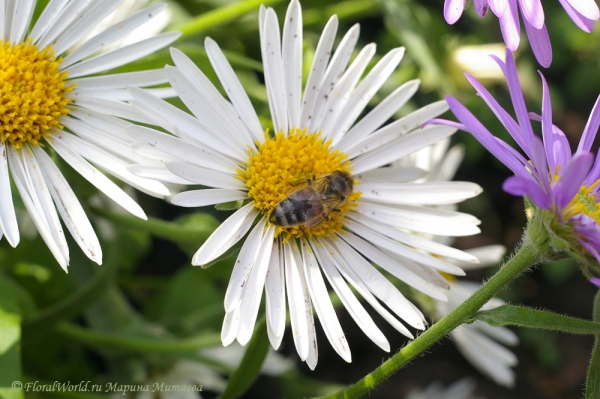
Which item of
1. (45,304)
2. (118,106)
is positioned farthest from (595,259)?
(45,304)

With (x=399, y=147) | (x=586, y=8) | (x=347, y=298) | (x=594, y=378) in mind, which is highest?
(x=586, y=8)

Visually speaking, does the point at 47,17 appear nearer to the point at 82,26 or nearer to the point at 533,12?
the point at 82,26

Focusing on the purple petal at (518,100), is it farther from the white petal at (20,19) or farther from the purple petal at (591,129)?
the white petal at (20,19)

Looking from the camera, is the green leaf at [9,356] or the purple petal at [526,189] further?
the green leaf at [9,356]

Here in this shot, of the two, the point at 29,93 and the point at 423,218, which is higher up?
the point at 29,93

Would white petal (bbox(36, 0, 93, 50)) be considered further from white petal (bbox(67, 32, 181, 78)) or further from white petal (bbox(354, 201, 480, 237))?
white petal (bbox(354, 201, 480, 237))

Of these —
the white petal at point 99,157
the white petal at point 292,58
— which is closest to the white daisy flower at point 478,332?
the white petal at point 292,58

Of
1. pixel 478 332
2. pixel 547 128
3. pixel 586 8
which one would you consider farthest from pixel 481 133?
pixel 478 332
